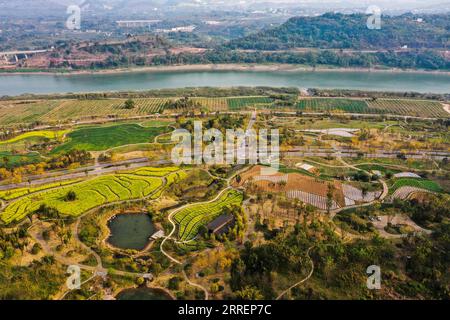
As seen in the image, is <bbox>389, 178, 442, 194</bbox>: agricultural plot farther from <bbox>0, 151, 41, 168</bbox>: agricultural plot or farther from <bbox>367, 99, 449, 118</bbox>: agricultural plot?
<bbox>0, 151, 41, 168</bbox>: agricultural plot

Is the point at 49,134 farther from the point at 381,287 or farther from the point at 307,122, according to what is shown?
the point at 381,287

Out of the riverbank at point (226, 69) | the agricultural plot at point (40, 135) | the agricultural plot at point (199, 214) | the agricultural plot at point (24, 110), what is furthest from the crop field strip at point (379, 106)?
the agricultural plot at point (24, 110)

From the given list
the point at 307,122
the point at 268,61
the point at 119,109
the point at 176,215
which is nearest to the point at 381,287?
the point at 176,215

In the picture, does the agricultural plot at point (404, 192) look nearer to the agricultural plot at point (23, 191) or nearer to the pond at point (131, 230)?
the pond at point (131, 230)

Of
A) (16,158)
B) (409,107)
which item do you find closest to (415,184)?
(409,107)

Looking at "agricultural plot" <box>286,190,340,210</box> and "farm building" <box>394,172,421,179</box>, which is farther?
"farm building" <box>394,172,421,179</box>

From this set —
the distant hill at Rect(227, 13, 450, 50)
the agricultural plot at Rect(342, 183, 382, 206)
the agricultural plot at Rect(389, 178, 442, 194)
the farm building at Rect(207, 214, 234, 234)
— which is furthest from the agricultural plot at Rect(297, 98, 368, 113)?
the distant hill at Rect(227, 13, 450, 50)

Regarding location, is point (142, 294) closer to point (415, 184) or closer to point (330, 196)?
point (330, 196)
